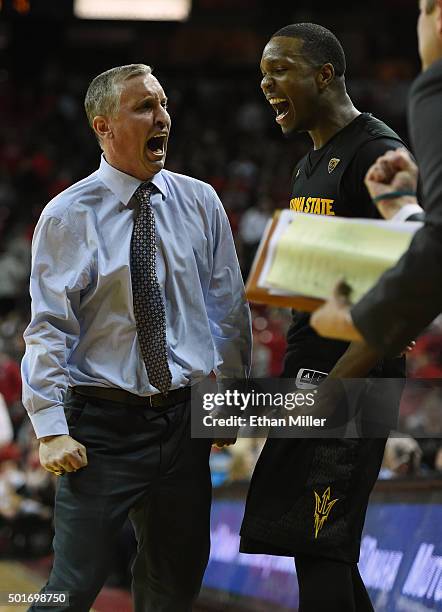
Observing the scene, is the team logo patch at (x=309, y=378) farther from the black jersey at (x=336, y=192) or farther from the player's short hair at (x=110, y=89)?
the player's short hair at (x=110, y=89)

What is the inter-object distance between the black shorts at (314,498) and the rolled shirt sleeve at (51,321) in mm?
661

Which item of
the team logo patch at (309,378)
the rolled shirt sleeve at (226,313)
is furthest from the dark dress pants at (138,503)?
the team logo patch at (309,378)

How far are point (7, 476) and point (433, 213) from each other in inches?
294

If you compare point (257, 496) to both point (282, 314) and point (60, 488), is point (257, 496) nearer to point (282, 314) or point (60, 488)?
point (60, 488)

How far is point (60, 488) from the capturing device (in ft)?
10.8

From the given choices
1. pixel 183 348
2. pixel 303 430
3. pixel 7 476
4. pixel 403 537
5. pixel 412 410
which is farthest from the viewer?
pixel 7 476

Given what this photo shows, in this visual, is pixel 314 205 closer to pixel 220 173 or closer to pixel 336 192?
pixel 336 192

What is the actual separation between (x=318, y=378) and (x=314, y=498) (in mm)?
360

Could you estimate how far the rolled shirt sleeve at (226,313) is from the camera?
11.7 ft

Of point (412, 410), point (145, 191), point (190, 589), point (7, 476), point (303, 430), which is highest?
point (145, 191)

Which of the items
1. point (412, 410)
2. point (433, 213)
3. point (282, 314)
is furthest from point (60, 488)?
point (282, 314)

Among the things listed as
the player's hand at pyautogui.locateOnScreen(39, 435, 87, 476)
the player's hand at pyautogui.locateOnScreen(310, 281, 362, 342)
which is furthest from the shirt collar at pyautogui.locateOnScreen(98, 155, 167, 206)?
the player's hand at pyautogui.locateOnScreen(310, 281, 362, 342)

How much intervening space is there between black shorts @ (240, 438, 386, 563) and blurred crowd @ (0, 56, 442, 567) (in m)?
3.63

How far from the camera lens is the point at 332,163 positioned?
3.20 metres
